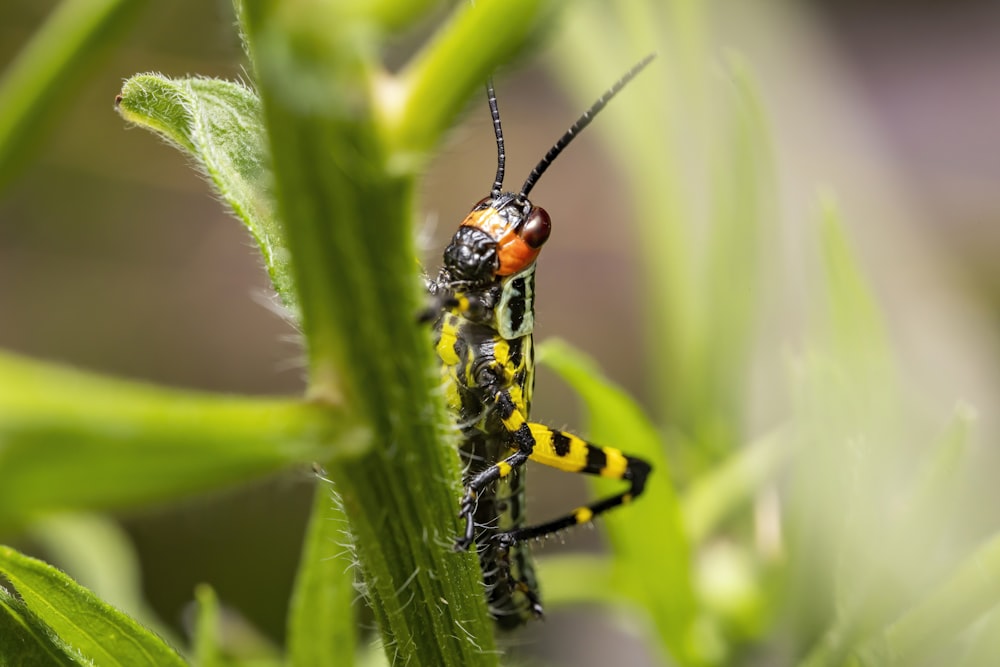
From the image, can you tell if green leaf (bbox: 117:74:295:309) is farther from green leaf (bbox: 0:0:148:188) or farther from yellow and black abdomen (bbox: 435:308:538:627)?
yellow and black abdomen (bbox: 435:308:538:627)

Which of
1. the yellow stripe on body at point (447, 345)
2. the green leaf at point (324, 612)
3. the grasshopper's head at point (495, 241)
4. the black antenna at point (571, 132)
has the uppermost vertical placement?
the black antenna at point (571, 132)

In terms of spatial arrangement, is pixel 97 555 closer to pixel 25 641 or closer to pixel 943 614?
pixel 25 641

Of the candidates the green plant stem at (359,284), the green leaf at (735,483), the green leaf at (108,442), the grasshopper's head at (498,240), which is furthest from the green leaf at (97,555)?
the green leaf at (108,442)

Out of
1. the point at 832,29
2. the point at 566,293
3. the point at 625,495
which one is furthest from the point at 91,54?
the point at 832,29

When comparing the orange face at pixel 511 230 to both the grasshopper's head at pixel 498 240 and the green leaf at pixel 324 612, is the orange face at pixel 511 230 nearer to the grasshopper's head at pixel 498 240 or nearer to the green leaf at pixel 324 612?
the grasshopper's head at pixel 498 240

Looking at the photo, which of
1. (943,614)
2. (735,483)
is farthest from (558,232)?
(943,614)

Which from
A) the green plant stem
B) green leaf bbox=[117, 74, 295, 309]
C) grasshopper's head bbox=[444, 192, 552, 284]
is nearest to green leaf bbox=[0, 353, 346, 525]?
the green plant stem
